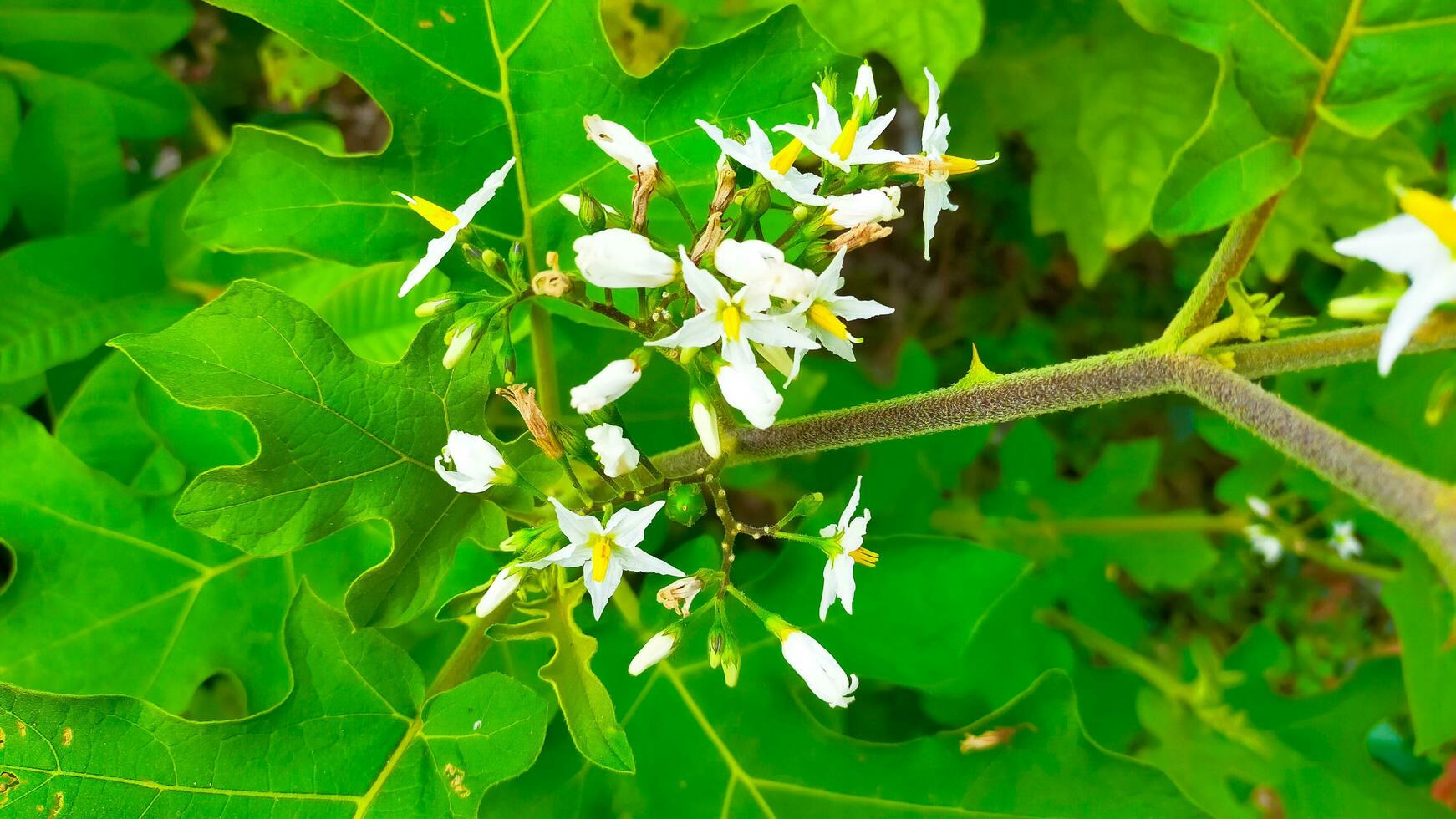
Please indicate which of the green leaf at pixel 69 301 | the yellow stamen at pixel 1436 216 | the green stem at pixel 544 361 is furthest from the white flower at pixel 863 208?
the green leaf at pixel 69 301

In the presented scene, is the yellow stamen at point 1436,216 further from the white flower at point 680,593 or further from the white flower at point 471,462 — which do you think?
the white flower at point 471,462

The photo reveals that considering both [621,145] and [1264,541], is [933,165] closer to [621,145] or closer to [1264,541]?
[621,145]

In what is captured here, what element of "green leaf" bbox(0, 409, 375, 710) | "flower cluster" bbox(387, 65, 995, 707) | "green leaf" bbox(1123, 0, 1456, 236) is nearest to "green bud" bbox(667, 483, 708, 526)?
"flower cluster" bbox(387, 65, 995, 707)

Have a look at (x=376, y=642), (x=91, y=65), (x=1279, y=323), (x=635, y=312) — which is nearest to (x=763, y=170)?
(x=635, y=312)

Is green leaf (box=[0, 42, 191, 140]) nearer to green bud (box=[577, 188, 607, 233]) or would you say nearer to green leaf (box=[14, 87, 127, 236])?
green leaf (box=[14, 87, 127, 236])

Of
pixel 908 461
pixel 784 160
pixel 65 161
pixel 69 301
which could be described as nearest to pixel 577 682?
pixel 784 160

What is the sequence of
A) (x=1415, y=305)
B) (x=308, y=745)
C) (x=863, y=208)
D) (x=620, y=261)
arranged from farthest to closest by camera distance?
(x=308, y=745), (x=863, y=208), (x=620, y=261), (x=1415, y=305)
